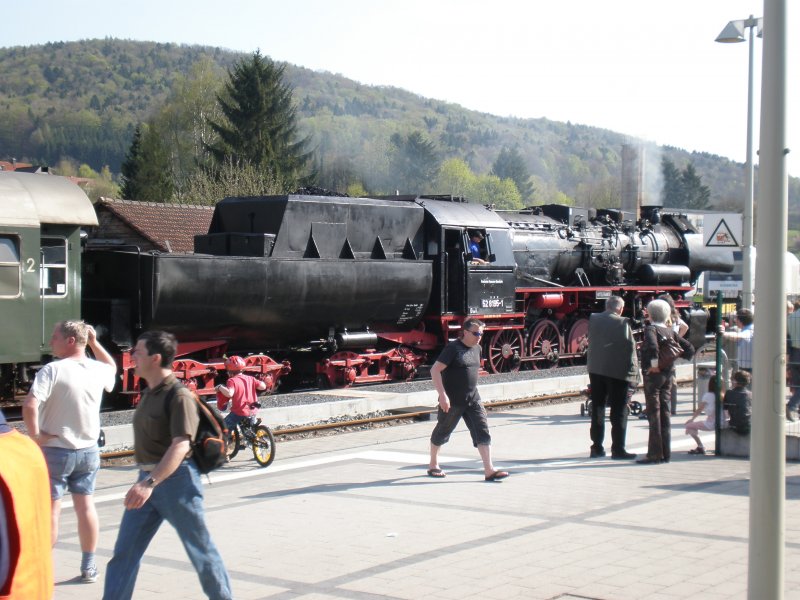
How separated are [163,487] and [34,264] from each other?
9400 mm

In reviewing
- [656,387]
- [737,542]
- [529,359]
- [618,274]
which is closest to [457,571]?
[737,542]

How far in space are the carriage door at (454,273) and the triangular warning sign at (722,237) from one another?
4.94 m

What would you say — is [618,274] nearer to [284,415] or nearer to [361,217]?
[361,217]

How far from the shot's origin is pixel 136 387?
15398mm

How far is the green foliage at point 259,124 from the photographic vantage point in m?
57.0

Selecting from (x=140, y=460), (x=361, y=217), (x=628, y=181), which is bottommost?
(x=140, y=460)

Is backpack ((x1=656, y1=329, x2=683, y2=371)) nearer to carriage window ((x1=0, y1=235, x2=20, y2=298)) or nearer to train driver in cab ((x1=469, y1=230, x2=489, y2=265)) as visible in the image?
carriage window ((x1=0, y1=235, x2=20, y2=298))

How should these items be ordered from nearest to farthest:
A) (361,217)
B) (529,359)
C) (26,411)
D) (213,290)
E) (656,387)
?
1. (26,411)
2. (656,387)
3. (213,290)
4. (361,217)
5. (529,359)

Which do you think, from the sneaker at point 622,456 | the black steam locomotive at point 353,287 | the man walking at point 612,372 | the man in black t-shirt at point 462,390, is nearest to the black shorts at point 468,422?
the man in black t-shirt at point 462,390

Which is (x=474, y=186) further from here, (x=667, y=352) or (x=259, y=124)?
(x=667, y=352)

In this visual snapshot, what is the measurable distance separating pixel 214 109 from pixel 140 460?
6921cm

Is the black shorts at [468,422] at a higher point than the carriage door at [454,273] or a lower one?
lower

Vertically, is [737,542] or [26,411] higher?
[26,411]

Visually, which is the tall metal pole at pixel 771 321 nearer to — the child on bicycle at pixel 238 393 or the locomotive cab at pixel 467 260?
the child on bicycle at pixel 238 393
